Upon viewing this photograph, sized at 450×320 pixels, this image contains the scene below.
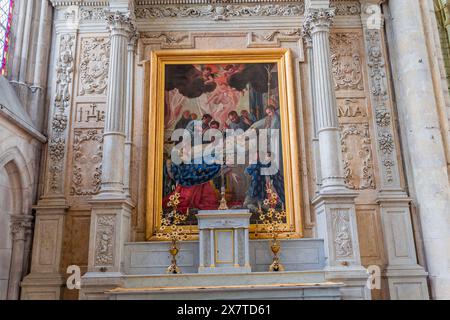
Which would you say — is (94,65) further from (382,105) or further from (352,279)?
(352,279)

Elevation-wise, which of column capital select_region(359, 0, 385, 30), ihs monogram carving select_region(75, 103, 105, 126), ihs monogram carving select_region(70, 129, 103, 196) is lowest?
ihs monogram carving select_region(70, 129, 103, 196)

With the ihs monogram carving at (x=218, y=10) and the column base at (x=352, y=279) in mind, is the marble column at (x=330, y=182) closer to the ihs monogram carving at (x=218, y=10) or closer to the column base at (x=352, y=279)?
the column base at (x=352, y=279)

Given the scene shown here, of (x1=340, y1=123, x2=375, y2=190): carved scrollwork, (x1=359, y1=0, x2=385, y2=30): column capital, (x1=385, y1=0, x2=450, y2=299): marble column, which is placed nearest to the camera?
(x1=385, y1=0, x2=450, y2=299): marble column

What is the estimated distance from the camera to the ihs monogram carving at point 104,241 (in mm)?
7273

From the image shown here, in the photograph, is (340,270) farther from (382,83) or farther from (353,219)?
(382,83)

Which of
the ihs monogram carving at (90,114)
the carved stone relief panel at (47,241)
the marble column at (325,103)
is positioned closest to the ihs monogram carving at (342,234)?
the marble column at (325,103)

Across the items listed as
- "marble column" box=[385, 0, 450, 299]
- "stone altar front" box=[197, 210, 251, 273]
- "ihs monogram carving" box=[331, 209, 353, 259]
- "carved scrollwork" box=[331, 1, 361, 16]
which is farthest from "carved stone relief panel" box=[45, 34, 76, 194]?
"marble column" box=[385, 0, 450, 299]

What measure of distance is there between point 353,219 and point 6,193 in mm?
6090

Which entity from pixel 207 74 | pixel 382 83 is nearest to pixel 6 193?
pixel 207 74

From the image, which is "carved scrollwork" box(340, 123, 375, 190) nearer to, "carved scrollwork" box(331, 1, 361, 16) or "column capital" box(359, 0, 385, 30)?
"column capital" box(359, 0, 385, 30)

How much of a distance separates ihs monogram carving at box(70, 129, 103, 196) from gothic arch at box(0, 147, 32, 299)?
86 centimetres

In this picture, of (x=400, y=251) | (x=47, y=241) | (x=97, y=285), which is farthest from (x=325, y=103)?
(x=47, y=241)

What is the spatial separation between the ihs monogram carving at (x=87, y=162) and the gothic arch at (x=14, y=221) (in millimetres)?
861

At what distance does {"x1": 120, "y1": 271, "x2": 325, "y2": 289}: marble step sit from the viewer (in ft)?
22.6
